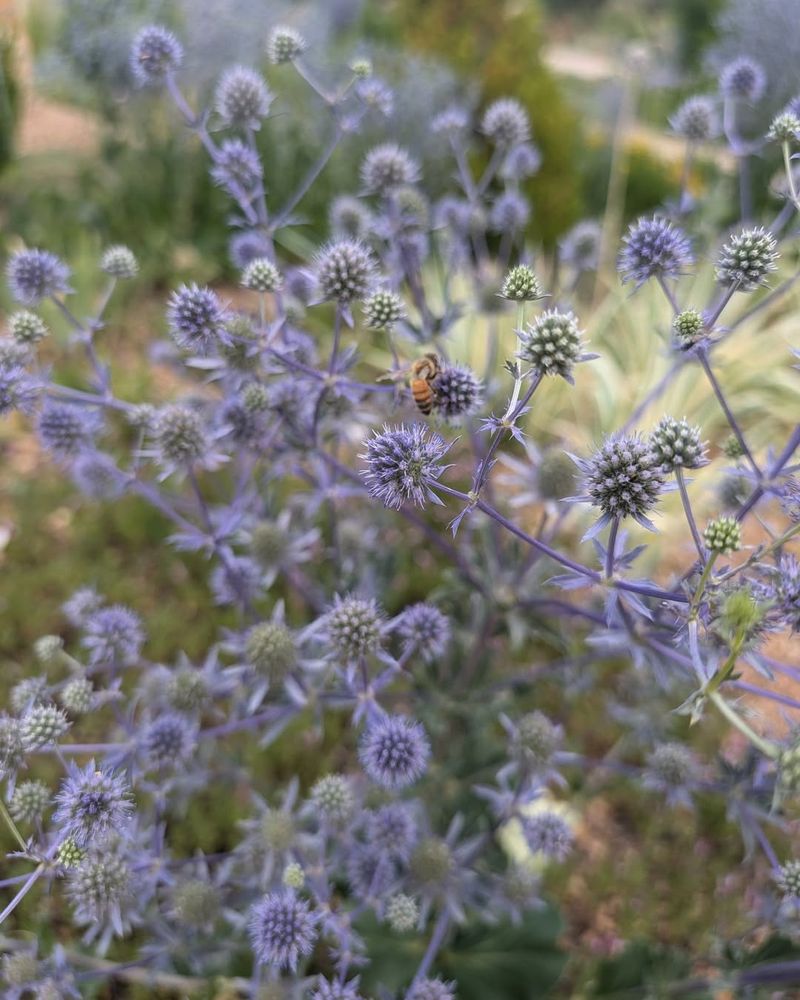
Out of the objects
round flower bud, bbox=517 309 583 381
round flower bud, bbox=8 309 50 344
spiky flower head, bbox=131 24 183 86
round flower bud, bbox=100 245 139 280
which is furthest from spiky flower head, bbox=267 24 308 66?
round flower bud, bbox=517 309 583 381

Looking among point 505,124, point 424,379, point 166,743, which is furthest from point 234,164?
point 166,743

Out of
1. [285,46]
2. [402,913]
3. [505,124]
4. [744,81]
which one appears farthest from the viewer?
[505,124]

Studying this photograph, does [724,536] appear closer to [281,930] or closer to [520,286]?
[520,286]

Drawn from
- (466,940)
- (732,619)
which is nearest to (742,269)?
(732,619)

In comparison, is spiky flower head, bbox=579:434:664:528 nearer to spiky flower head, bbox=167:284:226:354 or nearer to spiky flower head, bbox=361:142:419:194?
spiky flower head, bbox=167:284:226:354

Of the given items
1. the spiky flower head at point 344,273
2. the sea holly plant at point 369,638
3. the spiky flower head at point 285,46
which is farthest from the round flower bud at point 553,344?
the spiky flower head at point 285,46

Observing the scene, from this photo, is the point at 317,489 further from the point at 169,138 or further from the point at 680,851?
the point at 169,138
